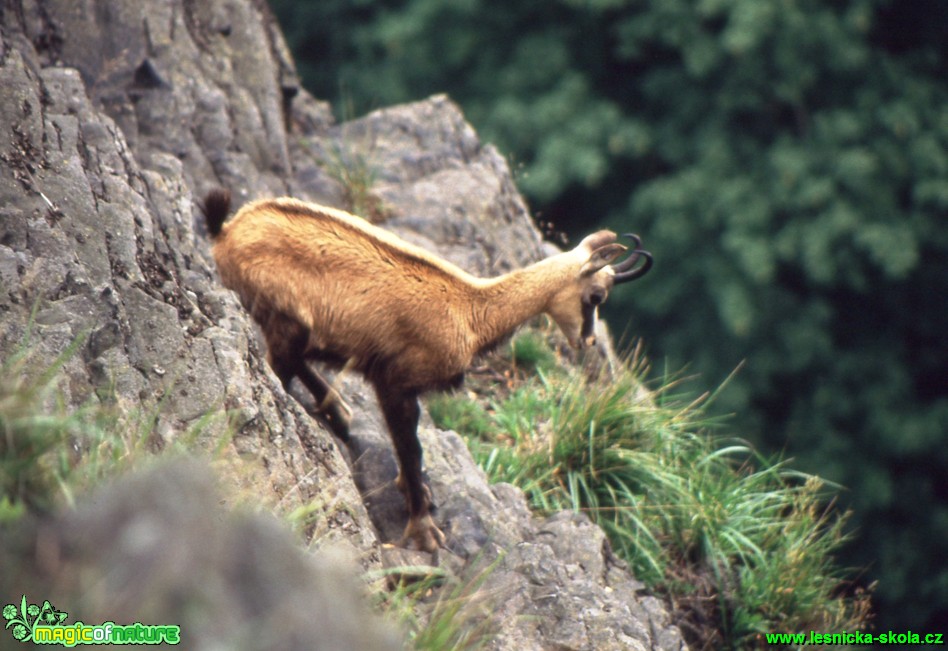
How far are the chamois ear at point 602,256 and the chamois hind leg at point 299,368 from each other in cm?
164

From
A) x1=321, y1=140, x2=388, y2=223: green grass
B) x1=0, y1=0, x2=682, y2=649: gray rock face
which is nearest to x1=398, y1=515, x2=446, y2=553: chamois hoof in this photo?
x1=0, y1=0, x2=682, y2=649: gray rock face

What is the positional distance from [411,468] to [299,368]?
849 millimetres

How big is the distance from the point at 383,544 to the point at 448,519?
411mm

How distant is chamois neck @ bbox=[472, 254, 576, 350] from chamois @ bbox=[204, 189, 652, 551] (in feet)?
0.36

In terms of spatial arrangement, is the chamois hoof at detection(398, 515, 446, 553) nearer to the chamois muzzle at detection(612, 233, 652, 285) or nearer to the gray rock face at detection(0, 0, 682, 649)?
the gray rock face at detection(0, 0, 682, 649)

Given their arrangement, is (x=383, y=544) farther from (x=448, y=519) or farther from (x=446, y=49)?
(x=446, y=49)

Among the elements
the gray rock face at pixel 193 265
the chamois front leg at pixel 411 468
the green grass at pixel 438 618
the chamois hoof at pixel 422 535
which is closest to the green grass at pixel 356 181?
the gray rock face at pixel 193 265

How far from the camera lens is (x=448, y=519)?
6.16m

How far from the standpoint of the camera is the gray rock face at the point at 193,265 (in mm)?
4871

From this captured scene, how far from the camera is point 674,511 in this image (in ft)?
24.4

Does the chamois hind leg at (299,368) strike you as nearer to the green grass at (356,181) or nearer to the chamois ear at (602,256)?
the chamois ear at (602,256)

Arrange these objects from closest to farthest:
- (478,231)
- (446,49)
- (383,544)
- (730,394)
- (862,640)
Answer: (383,544)
(862,640)
(478,231)
(730,394)
(446,49)

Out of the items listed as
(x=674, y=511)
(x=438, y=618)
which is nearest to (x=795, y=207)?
(x=674, y=511)

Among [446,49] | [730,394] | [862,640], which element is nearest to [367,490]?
[862,640]
